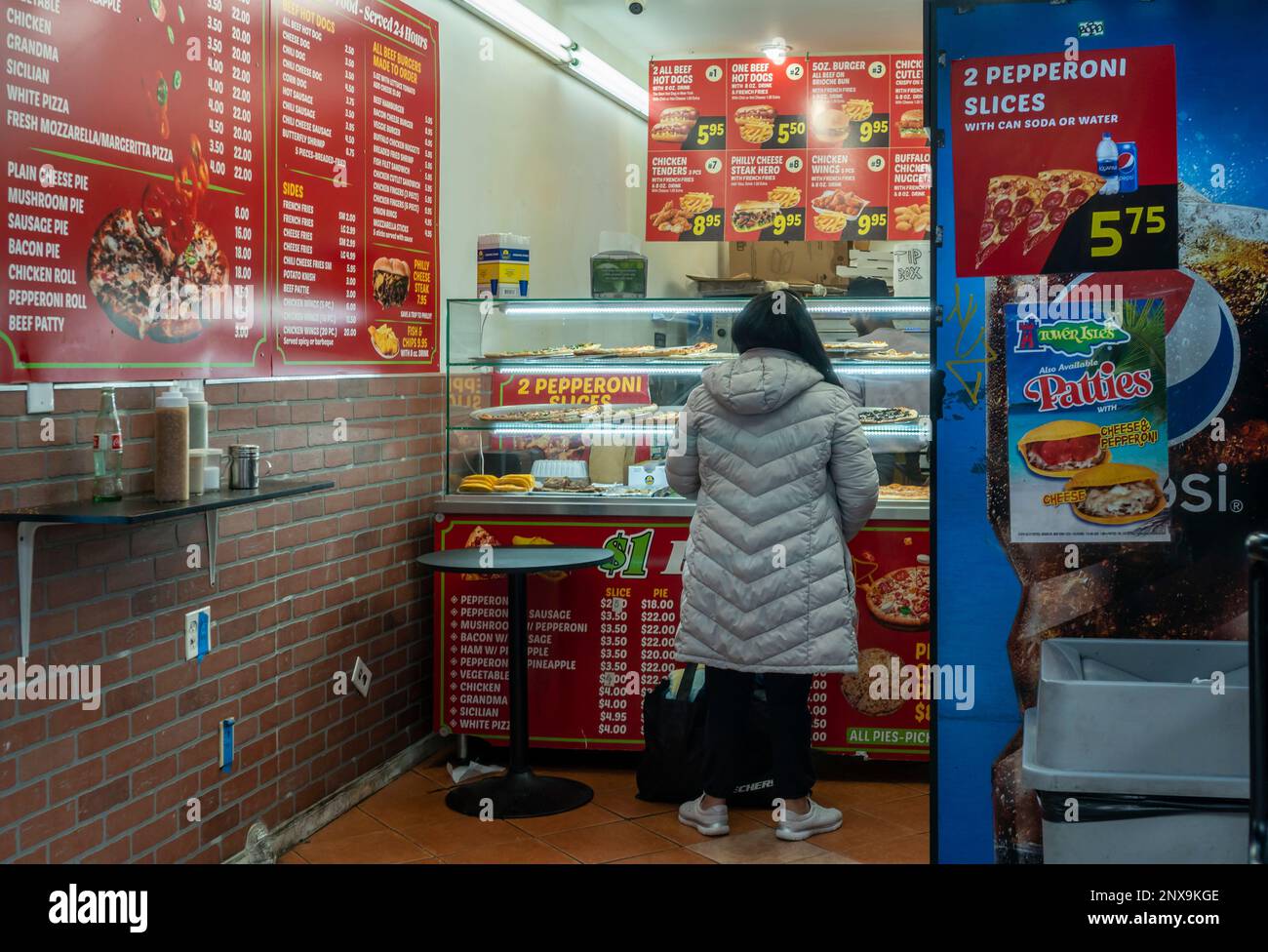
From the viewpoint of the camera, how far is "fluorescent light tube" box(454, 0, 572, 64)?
232 inches

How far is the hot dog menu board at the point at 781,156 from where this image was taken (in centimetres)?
755

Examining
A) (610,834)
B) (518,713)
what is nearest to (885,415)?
(518,713)

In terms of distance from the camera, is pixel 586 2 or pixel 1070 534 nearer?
pixel 1070 534

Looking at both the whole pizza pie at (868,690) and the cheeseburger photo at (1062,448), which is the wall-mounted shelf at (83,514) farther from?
the whole pizza pie at (868,690)

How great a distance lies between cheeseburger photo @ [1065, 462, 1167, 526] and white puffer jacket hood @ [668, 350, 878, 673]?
1.60 metres

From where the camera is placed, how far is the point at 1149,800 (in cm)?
237

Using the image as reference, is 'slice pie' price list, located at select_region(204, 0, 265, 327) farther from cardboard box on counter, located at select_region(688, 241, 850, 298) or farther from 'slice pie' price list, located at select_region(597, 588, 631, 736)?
cardboard box on counter, located at select_region(688, 241, 850, 298)

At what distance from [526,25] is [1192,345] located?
4.53 metres

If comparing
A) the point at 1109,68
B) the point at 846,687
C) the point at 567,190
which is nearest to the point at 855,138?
the point at 567,190

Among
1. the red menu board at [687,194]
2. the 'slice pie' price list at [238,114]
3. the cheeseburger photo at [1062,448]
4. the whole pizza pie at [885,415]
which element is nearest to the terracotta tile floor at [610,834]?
the whole pizza pie at [885,415]

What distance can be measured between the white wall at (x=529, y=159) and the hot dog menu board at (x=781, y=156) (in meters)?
0.48

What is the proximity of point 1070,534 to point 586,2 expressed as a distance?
17.9 ft

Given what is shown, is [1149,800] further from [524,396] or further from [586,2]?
[586,2]

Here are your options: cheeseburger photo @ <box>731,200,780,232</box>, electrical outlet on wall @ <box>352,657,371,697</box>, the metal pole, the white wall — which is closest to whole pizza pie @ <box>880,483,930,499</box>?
the metal pole
